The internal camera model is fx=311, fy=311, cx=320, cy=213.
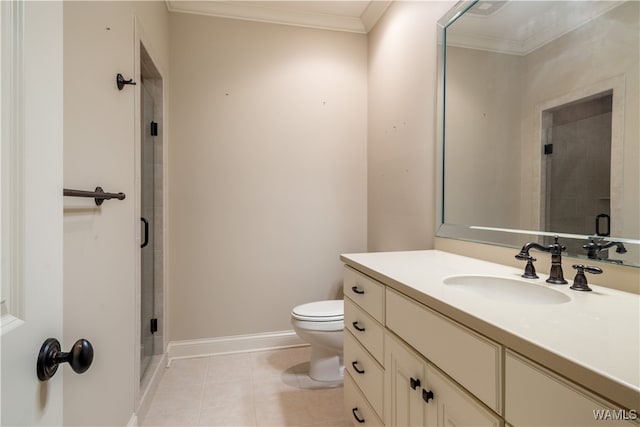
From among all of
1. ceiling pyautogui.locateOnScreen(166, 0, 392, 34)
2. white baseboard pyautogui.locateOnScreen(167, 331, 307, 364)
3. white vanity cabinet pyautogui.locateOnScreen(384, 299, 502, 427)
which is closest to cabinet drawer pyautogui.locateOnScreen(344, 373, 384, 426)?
white vanity cabinet pyautogui.locateOnScreen(384, 299, 502, 427)

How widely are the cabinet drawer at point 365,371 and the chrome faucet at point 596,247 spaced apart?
775 millimetres

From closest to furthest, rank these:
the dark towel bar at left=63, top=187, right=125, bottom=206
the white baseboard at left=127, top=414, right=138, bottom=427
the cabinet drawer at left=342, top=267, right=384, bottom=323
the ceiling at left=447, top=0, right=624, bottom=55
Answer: the dark towel bar at left=63, top=187, right=125, bottom=206 → the ceiling at left=447, top=0, right=624, bottom=55 → the cabinet drawer at left=342, top=267, right=384, bottom=323 → the white baseboard at left=127, top=414, right=138, bottom=427

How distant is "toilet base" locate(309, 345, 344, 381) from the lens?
201cm

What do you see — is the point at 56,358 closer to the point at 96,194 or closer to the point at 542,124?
the point at 96,194

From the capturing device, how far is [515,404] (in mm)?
585

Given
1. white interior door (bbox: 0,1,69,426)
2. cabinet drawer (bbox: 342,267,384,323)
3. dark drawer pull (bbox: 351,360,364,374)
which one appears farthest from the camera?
dark drawer pull (bbox: 351,360,364,374)

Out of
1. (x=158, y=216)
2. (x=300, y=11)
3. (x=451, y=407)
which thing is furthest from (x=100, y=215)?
(x=300, y=11)

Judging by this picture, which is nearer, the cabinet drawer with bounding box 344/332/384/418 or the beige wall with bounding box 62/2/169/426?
the beige wall with bounding box 62/2/169/426

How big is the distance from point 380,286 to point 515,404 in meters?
0.59

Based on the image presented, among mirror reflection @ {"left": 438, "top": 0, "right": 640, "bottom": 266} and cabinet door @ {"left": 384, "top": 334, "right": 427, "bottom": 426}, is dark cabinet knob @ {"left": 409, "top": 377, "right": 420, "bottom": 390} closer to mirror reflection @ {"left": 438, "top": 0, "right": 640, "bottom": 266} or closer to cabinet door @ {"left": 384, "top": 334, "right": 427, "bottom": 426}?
cabinet door @ {"left": 384, "top": 334, "right": 427, "bottom": 426}

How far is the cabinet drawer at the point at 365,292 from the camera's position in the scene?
1.15 metres

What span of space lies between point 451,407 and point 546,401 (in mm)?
282

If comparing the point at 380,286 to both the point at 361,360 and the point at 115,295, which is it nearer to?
the point at 361,360

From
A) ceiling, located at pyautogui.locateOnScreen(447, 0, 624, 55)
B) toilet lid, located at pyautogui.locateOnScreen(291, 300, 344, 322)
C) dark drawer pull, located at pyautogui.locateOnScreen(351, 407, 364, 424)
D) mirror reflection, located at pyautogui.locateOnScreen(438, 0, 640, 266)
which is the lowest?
dark drawer pull, located at pyautogui.locateOnScreen(351, 407, 364, 424)
